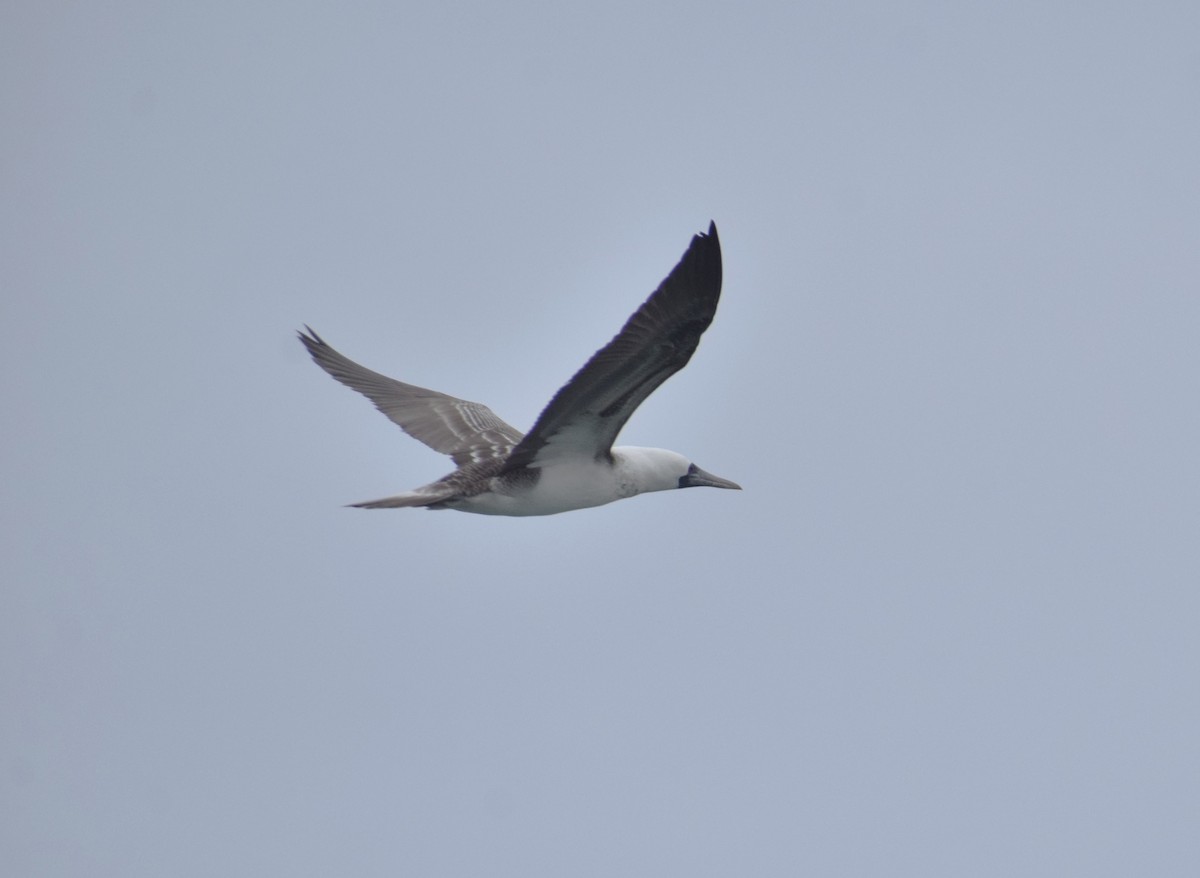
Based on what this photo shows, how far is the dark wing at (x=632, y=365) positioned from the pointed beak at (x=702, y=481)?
1667mm

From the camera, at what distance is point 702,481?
61.2 ft

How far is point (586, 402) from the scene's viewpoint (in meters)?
16.0

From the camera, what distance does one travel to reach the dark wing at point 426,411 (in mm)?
19672

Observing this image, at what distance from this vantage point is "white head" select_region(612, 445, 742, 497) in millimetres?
17797

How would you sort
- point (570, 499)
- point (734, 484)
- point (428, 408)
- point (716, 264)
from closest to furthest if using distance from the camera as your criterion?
point (716, 264)
point (570, 499)
point (734, 484)
point (428, 408)

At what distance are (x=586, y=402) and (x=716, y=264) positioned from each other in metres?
2.32

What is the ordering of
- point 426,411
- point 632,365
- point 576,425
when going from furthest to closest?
point 426,411 < point 576,425 < point 632,365

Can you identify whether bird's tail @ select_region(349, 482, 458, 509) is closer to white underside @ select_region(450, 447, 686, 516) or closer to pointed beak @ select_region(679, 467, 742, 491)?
white underside @ select_region(450, 447, 686, 516)

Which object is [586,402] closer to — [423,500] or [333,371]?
[423,500]

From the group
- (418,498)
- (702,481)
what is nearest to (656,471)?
(702,481)

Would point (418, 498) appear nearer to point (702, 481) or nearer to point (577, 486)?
point (577, 486)

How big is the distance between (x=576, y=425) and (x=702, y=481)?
2.61m

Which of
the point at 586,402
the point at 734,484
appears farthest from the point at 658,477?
the point at 586,402

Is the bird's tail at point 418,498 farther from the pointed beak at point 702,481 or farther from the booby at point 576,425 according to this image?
the pointed beak at point 702,481
